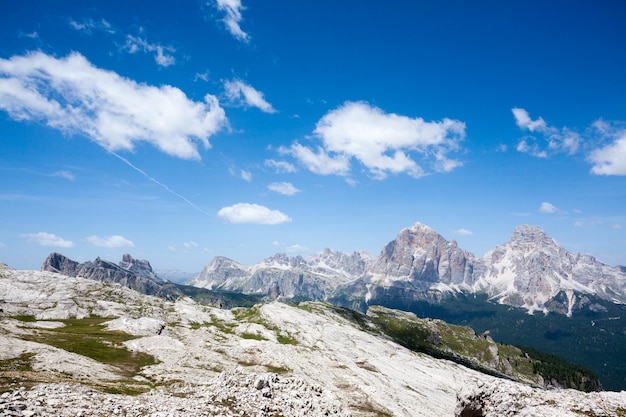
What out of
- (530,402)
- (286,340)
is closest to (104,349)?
(530,402)

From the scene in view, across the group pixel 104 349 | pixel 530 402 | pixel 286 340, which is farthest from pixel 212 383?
pixel 286 340

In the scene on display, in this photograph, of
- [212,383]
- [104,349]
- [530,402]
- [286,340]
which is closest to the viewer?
[530,402]

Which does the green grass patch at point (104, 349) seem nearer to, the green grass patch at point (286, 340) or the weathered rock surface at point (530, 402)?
the weathered rock surface at point (530, 402)

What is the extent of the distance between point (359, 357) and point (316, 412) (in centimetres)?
14240

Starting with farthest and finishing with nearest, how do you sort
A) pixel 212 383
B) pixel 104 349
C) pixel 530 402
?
pixel 104 349
pixel 212 383
pixel 530 402

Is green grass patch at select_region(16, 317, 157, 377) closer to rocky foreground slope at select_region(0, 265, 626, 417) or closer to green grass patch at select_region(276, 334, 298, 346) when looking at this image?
rocky foreground slope at select_region(0, 265, 626, 417)

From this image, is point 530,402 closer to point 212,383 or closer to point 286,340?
point 212,383

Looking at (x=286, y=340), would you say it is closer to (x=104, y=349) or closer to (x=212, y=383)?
(x=104, y=349)

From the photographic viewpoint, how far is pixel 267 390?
43.2 m

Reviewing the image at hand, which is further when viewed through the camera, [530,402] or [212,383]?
[212,383]

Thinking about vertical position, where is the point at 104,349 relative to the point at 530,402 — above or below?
below

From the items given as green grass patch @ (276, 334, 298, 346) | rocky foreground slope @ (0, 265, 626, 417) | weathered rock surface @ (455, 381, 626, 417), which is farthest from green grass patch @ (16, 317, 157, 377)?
green grass patch @ (276, 334, 298, 346)

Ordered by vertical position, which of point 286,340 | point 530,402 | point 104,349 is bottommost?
point 286,340

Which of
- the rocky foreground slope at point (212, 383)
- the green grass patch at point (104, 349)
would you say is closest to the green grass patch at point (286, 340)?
the rocky foreground slope at point (212, 383)
